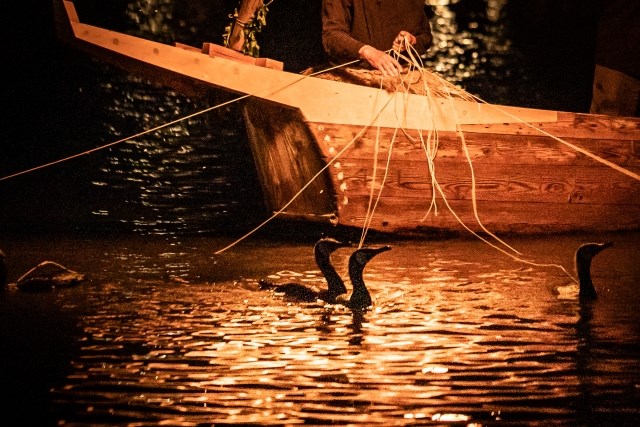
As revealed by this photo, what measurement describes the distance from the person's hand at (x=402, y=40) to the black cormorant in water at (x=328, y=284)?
8.46 feet

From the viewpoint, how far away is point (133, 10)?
1334cm

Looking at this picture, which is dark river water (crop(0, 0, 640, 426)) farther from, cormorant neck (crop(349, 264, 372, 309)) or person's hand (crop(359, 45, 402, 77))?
person's hand (crop(359, 45, 402, 77))

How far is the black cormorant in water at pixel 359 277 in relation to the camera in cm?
523

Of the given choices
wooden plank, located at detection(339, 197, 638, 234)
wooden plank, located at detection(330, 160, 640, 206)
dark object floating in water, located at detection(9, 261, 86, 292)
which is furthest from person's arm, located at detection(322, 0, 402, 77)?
dark object floating in water, located at detection(9, 261, 86, 292)

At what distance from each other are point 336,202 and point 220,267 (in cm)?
129

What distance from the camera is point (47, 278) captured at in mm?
5703

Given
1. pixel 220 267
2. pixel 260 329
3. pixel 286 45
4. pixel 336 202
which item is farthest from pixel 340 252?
pixel 286 45

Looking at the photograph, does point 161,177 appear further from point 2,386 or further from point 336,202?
point 2,386

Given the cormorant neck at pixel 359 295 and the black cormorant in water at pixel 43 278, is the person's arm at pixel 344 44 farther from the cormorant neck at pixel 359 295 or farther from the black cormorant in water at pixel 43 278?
the black cormorant in water at pixel 43 278

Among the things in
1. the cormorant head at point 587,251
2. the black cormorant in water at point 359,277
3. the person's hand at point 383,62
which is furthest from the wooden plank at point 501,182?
the cormorant head at point 587,251

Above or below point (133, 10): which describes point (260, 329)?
below

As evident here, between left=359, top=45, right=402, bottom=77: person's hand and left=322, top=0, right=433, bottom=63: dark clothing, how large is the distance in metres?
0.34

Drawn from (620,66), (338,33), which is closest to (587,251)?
(338,33)

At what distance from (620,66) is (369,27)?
265 centimetres
